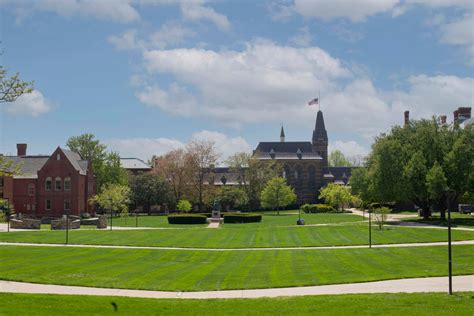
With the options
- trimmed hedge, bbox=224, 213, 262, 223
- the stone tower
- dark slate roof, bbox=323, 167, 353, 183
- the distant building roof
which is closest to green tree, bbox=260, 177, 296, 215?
trimmed hedge, bbox=224, 213, 262, 223

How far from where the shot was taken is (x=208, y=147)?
296 ft

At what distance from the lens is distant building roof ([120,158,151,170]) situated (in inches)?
4292

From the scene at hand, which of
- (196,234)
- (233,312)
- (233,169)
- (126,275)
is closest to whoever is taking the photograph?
(233,312)

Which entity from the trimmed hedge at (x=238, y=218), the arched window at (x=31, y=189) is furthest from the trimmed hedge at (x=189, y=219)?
the arched window at (x=31, y=189)

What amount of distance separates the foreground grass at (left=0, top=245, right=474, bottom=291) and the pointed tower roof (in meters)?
91.3

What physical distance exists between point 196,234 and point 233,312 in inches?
1225

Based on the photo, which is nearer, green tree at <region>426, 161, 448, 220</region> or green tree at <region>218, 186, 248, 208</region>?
green tree at <region>426, 161, 448, 220</region>

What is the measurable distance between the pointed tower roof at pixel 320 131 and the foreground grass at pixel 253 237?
7466 centimetres

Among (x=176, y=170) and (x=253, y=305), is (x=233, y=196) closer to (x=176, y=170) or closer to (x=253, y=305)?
(x=176, y=170)

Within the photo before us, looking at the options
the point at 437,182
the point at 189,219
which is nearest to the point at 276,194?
the point at 189,219

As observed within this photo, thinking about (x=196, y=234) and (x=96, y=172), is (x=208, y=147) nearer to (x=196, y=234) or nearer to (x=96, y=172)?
(x=96, y=172)

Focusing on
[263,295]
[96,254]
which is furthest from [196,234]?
[263,295]

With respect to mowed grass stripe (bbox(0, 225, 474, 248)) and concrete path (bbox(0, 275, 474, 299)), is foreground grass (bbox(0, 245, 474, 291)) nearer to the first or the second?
concrete path (bbox(0, 275, 474, 299))

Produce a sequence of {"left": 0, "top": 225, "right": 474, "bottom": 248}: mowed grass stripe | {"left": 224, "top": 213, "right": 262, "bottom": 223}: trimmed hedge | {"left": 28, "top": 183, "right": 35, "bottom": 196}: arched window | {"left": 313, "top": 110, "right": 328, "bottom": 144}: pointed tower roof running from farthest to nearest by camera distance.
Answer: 1. {"left": 313, "top": 110, "right": 328, "bottom": 144}: pointed tower roof
2. {"left": 28, "top": 183, "right": 35, "bottom": 196}: arched window
3. {"left": 224, "top": 213, "right": 262, "bottom": 223}: trimmed hedge
4. {"left": 0, "top": 225, "right": 474, "bottom": 248}: mowed grass stripe
